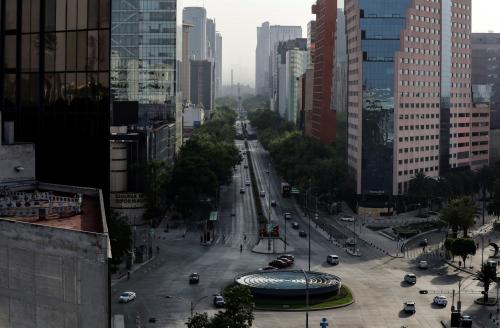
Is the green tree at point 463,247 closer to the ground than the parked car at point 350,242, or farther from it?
farther from it

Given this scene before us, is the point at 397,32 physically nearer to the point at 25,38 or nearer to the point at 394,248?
the point at 394,248

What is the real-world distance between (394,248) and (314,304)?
39453 mm

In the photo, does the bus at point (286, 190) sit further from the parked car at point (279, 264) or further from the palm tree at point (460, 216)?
the parked car at point (279, 264)

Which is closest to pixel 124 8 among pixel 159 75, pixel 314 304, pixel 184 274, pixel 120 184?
pixel 159 75

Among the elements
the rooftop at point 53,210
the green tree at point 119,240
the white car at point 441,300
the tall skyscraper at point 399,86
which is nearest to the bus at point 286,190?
the tall skyscraper at point 399,86

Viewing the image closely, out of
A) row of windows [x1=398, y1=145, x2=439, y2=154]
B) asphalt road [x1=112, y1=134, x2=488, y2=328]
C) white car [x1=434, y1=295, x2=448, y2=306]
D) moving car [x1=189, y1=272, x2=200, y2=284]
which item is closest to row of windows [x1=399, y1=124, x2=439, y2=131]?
row of windows [x1=398, y1=145, x2=439, y2=154]

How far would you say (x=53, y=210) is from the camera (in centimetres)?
3675

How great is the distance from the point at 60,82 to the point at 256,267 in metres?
61.0

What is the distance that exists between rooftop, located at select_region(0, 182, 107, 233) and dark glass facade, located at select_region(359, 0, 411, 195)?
12319cm

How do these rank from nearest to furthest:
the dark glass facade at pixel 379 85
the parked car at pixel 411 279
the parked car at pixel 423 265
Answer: the parked car at pixel 411 279, the parked car at pixel 423 265, the dark glass facade at pixel 379 85

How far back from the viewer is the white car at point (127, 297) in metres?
82.1

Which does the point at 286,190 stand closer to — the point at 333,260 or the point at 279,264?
the point at 333,260

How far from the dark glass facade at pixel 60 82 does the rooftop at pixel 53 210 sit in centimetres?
Answer: 436

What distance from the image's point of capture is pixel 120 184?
128 metres
